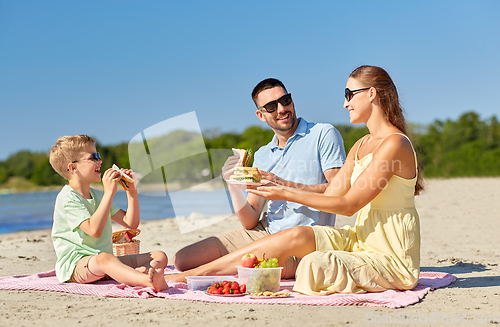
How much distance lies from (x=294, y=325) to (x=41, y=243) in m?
7.15

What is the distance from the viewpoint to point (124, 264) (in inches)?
172

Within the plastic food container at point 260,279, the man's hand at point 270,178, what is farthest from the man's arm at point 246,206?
the plastic food container at point 260,279

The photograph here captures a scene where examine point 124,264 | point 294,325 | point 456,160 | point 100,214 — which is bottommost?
point 294,325

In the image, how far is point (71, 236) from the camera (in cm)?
451

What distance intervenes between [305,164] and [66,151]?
7.78ft

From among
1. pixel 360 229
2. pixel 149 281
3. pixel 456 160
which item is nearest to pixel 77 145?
pixel 149 281

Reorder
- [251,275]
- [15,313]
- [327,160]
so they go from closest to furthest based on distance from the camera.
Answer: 1. [15,313]
2. [251,275]
3. [327,160]

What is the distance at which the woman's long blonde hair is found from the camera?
4.09 m

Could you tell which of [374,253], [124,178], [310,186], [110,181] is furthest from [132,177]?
[374,253]

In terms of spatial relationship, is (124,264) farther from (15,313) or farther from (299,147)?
(299,147)

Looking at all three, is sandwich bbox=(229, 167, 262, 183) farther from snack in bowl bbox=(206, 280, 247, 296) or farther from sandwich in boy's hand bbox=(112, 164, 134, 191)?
sandwich in boy's hand bbox=(112, 164, 134, 191)

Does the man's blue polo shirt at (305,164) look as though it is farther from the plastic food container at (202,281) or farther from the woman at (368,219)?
the plastic food container at (202,281)

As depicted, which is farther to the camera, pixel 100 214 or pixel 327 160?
pixel 327 160

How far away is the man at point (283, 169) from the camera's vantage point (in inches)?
184
